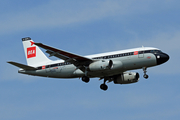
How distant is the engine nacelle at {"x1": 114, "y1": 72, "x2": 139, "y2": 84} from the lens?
52812mm

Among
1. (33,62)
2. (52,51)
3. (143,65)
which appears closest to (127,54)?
(143,65)

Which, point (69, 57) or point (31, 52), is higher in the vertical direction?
point (31, 52)

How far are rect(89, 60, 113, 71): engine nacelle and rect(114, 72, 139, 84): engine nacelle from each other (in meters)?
7.23

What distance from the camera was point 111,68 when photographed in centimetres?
4659

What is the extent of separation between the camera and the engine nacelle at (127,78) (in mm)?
52812

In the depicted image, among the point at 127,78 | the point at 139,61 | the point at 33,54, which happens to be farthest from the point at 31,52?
the point at 139,61

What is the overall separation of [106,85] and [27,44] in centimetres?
1504

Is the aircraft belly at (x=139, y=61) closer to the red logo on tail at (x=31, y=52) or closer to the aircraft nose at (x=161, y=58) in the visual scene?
the aircraft nose at (x=161, y=58)

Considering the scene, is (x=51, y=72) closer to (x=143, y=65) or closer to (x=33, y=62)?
(x=33, y=62)

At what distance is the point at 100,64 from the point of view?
4681cm

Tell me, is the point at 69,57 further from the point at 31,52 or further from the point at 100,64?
the point at 31,52

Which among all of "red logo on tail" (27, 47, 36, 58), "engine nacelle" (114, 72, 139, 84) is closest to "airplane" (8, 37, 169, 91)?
"engine nacelle" (114, 72, 139, 84)

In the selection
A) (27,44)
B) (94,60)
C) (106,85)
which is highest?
(27,44)

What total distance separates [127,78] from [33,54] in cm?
1577
